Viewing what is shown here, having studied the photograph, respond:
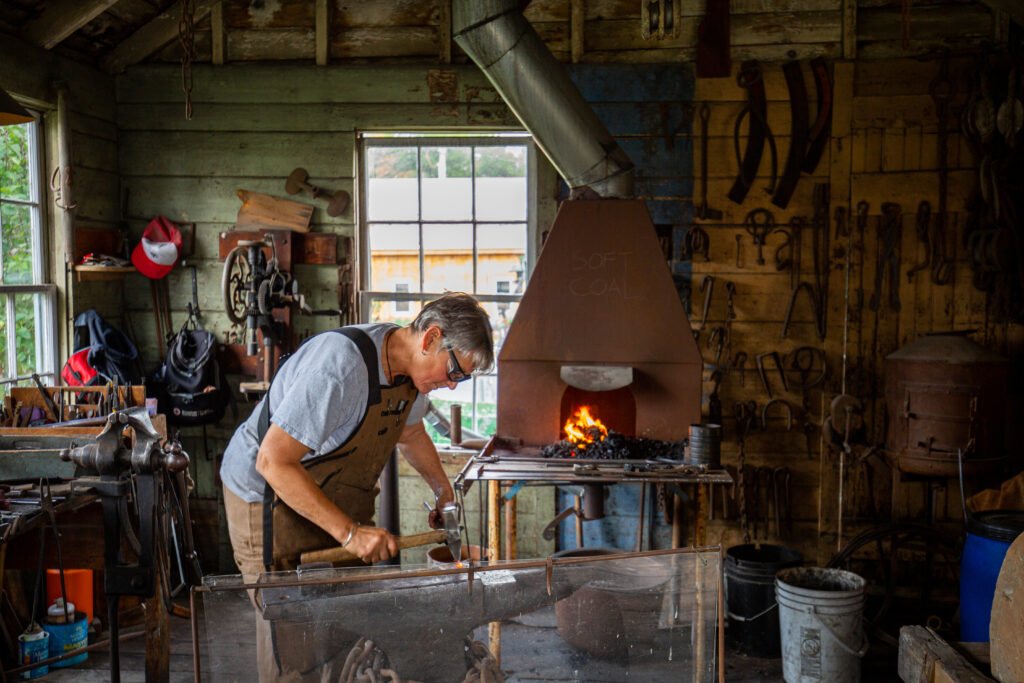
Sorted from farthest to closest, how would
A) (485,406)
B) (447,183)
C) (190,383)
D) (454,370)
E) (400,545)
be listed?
(485,406)
(447,183)
(190,383)
(454,370)
(400,545)

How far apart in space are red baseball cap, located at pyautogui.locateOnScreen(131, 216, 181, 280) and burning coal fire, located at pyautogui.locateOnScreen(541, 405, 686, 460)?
2750mm

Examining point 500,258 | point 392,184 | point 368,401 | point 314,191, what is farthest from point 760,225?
point 368,401

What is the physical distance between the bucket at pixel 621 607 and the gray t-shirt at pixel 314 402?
3.28 ft

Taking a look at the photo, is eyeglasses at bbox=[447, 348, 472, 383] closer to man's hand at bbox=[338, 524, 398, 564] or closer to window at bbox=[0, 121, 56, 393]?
man's hand at bbox=[338, 524, 398, 564]

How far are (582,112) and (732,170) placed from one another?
1200 mm

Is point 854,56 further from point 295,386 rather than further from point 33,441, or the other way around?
point 33,441

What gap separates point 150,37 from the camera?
5.28 m

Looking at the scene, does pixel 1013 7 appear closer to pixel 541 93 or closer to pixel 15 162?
pixel 541 93

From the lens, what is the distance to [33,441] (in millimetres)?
3402

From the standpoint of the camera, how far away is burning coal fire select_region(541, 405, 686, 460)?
412cm

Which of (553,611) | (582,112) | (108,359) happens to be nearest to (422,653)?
(553,611)

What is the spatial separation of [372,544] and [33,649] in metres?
2.50

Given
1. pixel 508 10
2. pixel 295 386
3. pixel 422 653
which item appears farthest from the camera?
pixel 508 10

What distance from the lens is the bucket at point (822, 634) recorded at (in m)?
3.89
